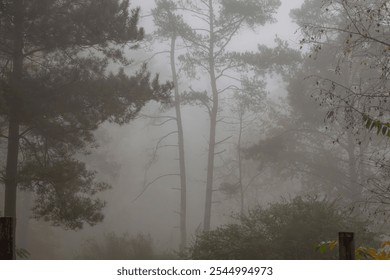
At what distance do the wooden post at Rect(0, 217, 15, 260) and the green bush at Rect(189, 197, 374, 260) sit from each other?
244 inches

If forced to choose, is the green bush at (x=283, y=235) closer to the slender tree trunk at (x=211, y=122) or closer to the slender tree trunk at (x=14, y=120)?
the slender tree trunk at (x=14, y=120)

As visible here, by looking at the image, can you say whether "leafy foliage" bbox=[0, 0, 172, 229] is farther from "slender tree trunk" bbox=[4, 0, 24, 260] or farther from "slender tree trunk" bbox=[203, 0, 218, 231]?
"slender tree trunk" bbox=[203, 0, 218, 231]

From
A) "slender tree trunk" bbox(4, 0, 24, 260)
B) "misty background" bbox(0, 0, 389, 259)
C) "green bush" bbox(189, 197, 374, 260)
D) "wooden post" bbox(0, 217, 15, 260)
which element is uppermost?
"misty background" bbox(0, 0, 389, 259)

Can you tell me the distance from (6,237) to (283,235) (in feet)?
21.9

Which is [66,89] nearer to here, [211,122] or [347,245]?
[347,245]

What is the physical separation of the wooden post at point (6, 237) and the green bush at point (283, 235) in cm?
621

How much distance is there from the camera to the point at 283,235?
921cm

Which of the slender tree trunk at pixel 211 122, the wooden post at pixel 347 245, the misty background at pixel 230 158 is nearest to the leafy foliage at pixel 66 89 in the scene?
the misty background at pixel 230 158

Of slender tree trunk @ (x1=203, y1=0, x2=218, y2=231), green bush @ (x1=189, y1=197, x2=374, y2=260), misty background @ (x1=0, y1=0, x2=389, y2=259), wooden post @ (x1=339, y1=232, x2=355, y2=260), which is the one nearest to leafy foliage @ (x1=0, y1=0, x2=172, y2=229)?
misty background @ (x1=0, y1=0, x2=389, y2=259)

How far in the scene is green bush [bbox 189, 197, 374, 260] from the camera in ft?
29.7

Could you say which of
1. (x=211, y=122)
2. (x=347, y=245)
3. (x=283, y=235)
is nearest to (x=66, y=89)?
(x=283, y=235)
